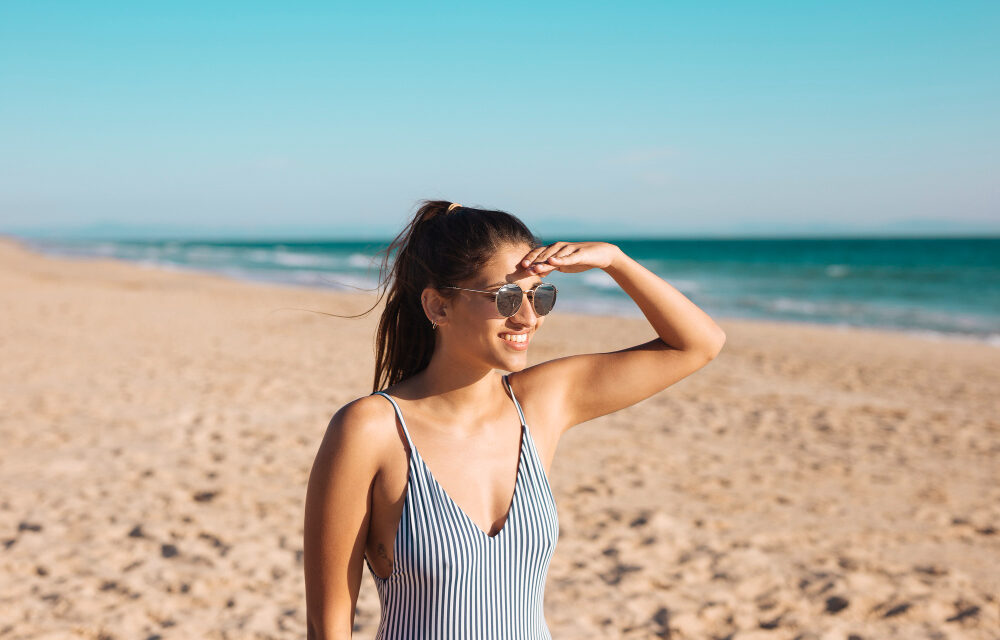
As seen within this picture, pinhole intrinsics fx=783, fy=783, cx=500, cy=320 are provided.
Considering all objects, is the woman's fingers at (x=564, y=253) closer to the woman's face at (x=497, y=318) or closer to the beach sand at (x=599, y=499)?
the woman's face at (x=497, y=318)

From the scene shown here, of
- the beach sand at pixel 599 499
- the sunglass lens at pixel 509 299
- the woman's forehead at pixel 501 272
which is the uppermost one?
the woman's forehead at pixel 501 272

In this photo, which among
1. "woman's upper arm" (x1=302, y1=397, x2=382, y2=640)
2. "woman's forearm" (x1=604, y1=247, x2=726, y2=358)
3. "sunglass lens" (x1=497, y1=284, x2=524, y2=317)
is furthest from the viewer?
"woman's forearm" (x1=604, y1=247, x2=726, y2=358)

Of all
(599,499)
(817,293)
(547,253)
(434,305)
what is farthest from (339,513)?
(817,293)

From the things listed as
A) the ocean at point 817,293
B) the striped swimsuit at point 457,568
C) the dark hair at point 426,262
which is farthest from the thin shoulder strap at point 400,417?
the ocean at point 817,293

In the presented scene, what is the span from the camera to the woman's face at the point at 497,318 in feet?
5.86

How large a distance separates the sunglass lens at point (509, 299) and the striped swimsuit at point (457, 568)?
329 mm

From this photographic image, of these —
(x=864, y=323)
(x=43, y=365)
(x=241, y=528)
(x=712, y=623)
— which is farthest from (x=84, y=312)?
(x=864, y=323)

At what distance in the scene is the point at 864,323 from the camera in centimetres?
2091

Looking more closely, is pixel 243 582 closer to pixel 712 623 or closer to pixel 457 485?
pixel 712 623

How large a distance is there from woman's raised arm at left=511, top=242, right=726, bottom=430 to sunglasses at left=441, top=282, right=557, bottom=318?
0.25 m

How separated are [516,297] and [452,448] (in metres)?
0.39

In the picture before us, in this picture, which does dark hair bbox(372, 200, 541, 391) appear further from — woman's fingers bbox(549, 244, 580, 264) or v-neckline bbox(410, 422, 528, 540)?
v-neckline bbox(410, 422, 528, 540)

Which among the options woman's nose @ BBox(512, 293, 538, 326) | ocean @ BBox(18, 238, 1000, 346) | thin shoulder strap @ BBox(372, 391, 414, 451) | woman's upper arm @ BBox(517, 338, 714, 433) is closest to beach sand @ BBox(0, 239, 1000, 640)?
woman's upper arm @ BBox(517, 338, 714, 433)

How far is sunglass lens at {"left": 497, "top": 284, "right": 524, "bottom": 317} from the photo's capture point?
1759 millimetres
